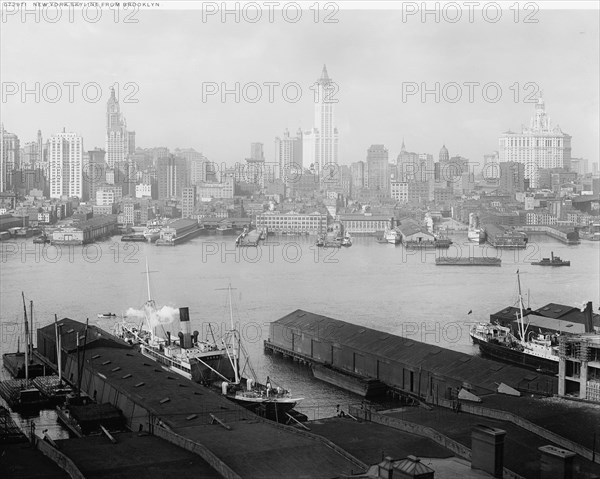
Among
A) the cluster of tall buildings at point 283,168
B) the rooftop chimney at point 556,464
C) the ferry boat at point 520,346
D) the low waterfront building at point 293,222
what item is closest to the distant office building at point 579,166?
the cluster of tall buildings at point 283,168

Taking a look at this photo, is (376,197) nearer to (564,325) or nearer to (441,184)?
(441,184)

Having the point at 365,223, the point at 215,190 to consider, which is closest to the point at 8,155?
the point at 215,190

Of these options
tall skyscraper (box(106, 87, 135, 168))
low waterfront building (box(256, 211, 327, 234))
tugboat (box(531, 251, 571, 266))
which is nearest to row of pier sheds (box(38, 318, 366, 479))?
tall skyscraper (box(106, 87, 135, 168))

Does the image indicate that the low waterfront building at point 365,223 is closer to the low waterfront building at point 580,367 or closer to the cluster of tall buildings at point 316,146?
the cluster of tall buildings at point 316,146

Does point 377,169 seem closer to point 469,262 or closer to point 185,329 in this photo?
point 469,262

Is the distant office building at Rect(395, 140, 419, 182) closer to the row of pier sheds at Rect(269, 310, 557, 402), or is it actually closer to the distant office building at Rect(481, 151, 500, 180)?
the distant office building at Rect(481, 151, 500, 180)
